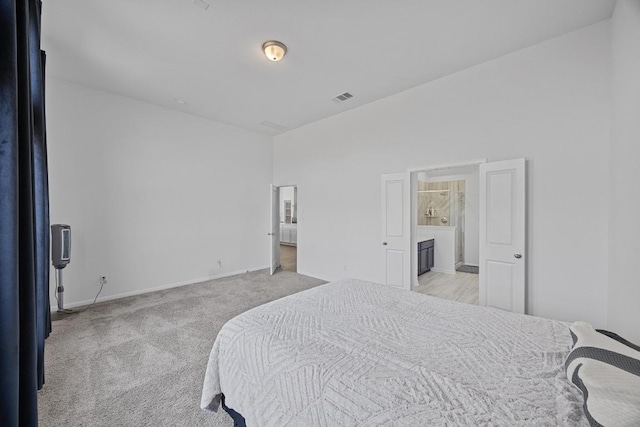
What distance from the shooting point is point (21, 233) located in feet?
2.83

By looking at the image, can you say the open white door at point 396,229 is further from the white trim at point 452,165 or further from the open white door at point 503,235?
the open white door at point 503,235

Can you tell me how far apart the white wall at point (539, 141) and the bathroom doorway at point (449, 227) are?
177 centimetres

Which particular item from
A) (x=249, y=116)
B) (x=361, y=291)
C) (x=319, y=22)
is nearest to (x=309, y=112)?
(x=249, y=116)

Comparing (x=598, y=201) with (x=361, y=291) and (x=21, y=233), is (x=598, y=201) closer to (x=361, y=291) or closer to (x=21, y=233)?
(x=361, y=291)

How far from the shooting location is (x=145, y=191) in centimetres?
449

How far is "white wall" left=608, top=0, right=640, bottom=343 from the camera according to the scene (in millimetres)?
1768

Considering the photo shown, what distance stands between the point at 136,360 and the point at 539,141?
4772 millimetres

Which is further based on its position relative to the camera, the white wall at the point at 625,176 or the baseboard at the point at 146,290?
the baseboard at the point at 146,290

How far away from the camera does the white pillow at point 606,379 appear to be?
796 mm

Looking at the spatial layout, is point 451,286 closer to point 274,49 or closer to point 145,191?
point 274,49

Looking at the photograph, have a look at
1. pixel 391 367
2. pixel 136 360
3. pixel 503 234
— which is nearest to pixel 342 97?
pixel 503 234

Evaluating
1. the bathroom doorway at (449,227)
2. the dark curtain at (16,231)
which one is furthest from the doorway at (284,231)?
the dark curtain at (16,231)

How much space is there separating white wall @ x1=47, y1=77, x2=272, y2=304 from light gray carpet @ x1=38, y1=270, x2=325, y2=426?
25.8 inches

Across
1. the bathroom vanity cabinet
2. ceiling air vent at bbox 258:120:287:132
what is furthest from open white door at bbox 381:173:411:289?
ceiling air vent at bbox 258:120:287:132
